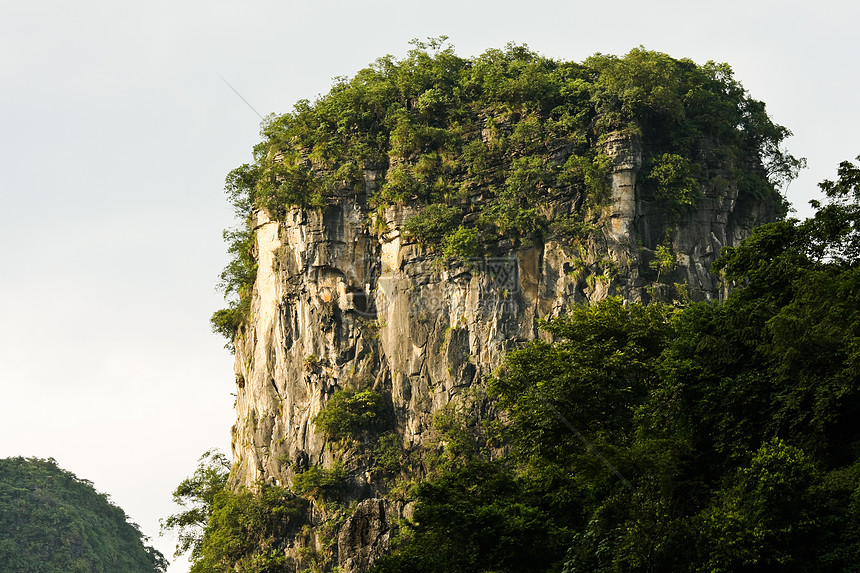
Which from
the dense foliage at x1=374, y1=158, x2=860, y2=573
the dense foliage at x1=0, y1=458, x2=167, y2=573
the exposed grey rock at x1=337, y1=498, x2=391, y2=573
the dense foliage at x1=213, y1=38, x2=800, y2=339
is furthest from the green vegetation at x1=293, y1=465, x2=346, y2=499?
the dense foliage at x1=0, y1=458, x2=167, y2=573

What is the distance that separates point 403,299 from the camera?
130ft

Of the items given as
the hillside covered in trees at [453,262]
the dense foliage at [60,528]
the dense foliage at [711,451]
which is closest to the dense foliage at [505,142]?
the hillside covered in trees at [453,262]

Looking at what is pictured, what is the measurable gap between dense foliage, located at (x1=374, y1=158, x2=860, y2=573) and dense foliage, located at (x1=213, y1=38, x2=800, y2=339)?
1507 cm

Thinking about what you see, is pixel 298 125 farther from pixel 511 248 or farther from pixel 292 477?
pixel 292 477

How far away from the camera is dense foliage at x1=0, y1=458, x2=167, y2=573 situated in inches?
2164

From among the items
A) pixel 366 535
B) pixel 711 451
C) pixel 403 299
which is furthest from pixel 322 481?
pixel 711 451

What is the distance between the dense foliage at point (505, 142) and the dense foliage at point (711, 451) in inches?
593

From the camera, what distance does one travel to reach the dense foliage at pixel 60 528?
180 ft

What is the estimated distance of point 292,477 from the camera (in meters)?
39.1

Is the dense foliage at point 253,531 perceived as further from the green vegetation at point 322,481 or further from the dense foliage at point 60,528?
the dense foliage at point 60,528

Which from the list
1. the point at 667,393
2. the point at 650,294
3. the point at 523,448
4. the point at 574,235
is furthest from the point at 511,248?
the point at 667,393

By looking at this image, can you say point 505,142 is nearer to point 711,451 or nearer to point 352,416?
point 352,416

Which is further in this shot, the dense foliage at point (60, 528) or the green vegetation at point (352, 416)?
the dense foliage at point (60, 528)

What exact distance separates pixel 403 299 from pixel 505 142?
595 cm
